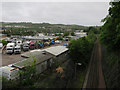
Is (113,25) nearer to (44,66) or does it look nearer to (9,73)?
(44,66)

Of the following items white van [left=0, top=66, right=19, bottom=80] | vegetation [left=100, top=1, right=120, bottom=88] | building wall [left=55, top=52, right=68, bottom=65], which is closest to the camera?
white van [left=0, top=66, right=19, bottom=80]

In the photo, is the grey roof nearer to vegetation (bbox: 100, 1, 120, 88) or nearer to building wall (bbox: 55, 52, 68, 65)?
building wall (bbox: 55, 52, 68, 65)

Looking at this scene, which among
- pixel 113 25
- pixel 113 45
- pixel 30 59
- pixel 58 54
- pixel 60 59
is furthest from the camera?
pixel 60 59

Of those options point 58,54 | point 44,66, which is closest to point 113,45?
point 58,54

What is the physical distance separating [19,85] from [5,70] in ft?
10.6

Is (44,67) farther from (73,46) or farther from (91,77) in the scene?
(91,77)

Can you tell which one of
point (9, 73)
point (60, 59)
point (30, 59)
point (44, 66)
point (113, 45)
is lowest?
point (60, 59)

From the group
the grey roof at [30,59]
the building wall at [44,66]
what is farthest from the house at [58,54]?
the grey roof at [30,59]

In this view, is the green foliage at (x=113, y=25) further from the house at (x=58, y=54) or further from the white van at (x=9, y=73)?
the white van at (x=9, y=73)

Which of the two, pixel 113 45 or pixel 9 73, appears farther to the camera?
pixel 113 45

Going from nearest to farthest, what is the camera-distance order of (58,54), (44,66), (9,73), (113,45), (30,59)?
1. (9,73)
2. (30,59)
3. (44,66)
4. (58,54)
5. (113,45)

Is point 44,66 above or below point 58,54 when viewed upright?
below

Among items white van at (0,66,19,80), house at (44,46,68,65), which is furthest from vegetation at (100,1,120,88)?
white van at (0,66,19,80)

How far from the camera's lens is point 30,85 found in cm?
693
